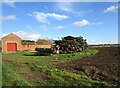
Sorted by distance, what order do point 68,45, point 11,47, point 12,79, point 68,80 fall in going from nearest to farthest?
point 12,79 < point 68,80 < point 68,45 < point 11,47

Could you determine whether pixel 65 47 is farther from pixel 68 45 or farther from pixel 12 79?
pixel 12 79

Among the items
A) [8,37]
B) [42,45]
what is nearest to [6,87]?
[8,37]

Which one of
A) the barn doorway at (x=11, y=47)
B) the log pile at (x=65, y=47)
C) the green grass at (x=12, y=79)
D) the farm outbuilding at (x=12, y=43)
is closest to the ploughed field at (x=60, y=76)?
the green grass at (x=12, y=79)

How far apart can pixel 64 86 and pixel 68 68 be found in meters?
3.44

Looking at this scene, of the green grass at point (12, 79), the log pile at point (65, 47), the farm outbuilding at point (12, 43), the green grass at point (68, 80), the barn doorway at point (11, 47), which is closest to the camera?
the green grass at point (12, 79)

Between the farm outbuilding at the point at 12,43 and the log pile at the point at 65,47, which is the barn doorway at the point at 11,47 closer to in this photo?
the farm outbuilding at the point at 12,43

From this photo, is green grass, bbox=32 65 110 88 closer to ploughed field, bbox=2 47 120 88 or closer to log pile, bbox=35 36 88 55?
ploughed field, bbox=2 47 120 88

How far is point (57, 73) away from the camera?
12.5 metres

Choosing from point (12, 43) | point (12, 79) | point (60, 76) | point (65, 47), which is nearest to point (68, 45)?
point (65, 47)

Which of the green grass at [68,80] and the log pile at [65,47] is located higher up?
the log pile at [65,47]

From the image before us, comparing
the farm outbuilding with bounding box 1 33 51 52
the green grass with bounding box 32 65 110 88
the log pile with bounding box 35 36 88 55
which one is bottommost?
the green grass with bounding box 32 65 110 88

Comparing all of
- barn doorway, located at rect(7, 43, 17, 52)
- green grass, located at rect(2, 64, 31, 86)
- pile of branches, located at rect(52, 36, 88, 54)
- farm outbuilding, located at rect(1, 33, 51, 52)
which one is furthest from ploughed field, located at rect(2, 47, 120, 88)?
farm outbuilding, located at rect(1, 33, 51, 52)

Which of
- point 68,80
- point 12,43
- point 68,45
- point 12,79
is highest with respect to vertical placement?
point 12,43

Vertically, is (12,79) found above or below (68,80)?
above
